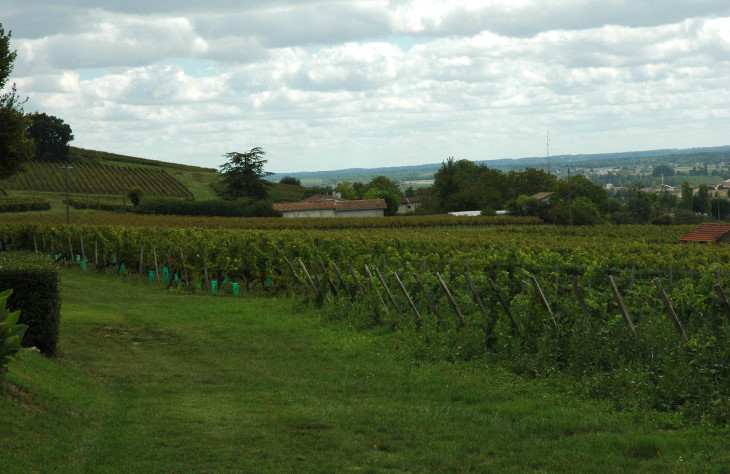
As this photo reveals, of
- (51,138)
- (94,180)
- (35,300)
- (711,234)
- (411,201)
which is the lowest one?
(411,201)

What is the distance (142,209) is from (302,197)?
62697 mm

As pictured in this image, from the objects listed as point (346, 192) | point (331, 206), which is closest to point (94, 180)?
point (331, 206)

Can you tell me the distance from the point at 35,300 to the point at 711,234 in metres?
54.8

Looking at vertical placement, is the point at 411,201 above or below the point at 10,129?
below

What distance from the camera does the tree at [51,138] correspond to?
440 ft

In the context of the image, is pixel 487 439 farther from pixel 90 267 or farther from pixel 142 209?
pixel 142 209

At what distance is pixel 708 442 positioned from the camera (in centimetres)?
845

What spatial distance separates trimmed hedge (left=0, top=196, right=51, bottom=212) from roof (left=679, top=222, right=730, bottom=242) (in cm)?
7001

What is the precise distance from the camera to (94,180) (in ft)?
424

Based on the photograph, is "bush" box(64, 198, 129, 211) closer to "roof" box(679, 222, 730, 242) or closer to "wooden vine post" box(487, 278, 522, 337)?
"roof" box(679, 222, 730, 242)

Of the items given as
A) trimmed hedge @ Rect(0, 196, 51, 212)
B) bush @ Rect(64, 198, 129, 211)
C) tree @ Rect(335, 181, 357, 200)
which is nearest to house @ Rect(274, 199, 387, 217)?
bush @ Rect(64, 198, 129, 211)

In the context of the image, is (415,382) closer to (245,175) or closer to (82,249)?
(82,249)

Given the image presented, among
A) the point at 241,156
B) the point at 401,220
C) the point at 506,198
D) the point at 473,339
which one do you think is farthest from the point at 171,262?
the point at 506,198

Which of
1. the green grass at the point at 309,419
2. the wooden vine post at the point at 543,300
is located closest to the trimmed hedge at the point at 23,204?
the green grass at the point at 309,419
